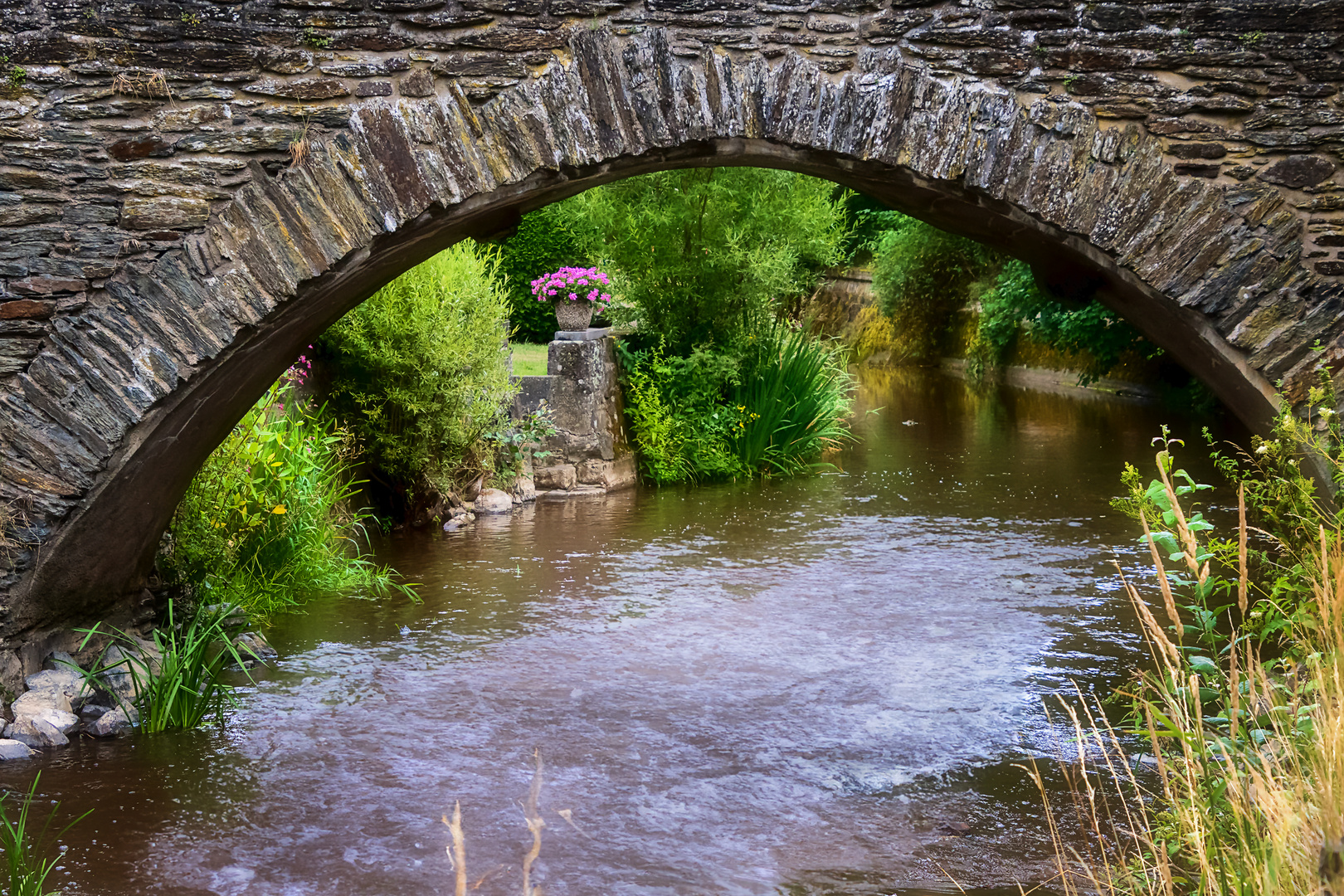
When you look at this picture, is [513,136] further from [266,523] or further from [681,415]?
[681,415]

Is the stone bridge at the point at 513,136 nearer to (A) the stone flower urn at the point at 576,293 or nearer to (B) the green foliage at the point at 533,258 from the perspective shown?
(A) the stone flower urn at the point at 576,293

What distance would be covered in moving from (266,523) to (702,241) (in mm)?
5795

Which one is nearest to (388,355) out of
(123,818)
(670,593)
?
(670,593)

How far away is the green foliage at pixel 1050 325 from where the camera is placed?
1558 centimetres

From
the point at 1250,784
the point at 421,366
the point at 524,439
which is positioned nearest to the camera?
the point at 1250,784

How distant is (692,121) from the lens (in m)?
4.16

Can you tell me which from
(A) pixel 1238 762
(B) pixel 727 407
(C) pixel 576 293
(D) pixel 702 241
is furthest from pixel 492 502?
(A) pixel 1238 762

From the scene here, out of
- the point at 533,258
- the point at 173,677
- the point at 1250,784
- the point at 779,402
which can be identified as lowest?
the point at 173,677

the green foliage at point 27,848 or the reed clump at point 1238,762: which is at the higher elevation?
the reed clump at point 1238,762

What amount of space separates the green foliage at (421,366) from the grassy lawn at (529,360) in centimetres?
174

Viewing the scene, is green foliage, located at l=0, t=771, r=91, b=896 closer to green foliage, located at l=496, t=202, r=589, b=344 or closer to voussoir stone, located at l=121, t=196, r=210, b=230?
voussoir stone, located at l=121, t=196, r=210, b=230

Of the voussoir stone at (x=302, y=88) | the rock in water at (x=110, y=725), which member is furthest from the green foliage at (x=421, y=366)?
the voussoir stone at (x=302, y=88)

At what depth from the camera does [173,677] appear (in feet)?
15.2

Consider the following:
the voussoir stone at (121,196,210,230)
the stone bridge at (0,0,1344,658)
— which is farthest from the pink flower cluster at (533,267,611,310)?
the voussoir stone at (121,196,210,230)
